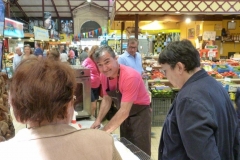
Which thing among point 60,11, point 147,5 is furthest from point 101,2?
point 147,5

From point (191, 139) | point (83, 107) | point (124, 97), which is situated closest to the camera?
point (191, 139)

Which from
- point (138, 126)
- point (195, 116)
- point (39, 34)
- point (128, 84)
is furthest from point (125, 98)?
point (39, 34)

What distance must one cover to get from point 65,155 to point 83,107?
203 centimetres

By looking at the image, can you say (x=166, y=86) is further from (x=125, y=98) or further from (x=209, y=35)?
(x=209, y=35)

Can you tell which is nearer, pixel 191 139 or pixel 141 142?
pixel 191 139

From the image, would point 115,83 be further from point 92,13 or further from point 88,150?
point 92,13

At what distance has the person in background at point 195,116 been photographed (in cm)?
144

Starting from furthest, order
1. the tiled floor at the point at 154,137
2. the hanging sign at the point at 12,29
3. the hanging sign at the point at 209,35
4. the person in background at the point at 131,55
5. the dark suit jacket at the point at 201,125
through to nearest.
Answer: the hanging sign at the point at 209,35 → the hanging sign at the point at 12,29 → the person in background at the point at 131,55 → the tiled floor at the point at 154,137 → the dark suit jacket at the point at 201,125

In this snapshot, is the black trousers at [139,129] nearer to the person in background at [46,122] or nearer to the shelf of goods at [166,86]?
the person in background at [46,122]

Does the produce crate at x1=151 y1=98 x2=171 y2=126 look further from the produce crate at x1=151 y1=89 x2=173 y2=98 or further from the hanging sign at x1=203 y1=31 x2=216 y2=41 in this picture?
the hanging sign at x1=203 y1=31 x2=216 y2=41

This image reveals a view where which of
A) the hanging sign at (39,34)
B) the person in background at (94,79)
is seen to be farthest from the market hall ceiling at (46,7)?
the person in background at (94,79)

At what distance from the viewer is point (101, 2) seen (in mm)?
26250

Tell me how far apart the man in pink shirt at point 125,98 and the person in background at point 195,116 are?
0.77 meters

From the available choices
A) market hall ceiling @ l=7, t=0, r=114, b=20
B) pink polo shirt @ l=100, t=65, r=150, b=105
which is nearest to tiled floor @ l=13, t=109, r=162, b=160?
pink polo shirt @ l=100, t=65, r=150, b=105
